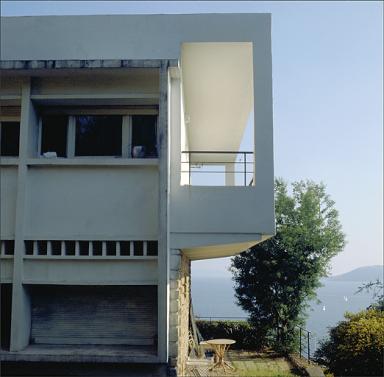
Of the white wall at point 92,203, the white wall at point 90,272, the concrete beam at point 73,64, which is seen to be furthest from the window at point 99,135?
the white wall at point 90,272

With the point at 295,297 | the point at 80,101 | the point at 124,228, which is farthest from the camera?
the point at 295,297

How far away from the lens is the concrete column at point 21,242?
24.4 feet

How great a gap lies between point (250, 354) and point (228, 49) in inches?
474

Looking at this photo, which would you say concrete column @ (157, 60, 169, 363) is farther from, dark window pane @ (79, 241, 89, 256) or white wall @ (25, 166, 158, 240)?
dark window pane @ (79, 241, 89, 256)

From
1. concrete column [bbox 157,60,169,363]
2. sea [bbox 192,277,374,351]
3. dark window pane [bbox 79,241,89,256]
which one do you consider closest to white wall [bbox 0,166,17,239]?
dark window pane [bbox 79,241,89,256]

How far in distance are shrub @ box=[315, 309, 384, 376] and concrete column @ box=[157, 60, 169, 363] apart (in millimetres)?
5283

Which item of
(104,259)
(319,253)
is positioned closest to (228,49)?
(104,259)

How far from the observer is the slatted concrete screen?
794 centimetres

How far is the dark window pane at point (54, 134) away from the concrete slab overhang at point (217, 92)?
2568 mm

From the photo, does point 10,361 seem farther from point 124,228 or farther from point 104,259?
point 124,228

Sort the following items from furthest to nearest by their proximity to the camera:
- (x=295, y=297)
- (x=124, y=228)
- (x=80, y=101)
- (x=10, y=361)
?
1. (x=295, y=297)
2. (x=80, y=101)
3. (x=124, y=228)
4. (x=10, y=361)

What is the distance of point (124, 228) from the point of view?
7.70 m

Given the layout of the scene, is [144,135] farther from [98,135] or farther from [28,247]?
[28,247]

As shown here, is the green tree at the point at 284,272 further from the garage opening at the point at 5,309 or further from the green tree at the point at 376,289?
the garage opening at the point at 5,309
